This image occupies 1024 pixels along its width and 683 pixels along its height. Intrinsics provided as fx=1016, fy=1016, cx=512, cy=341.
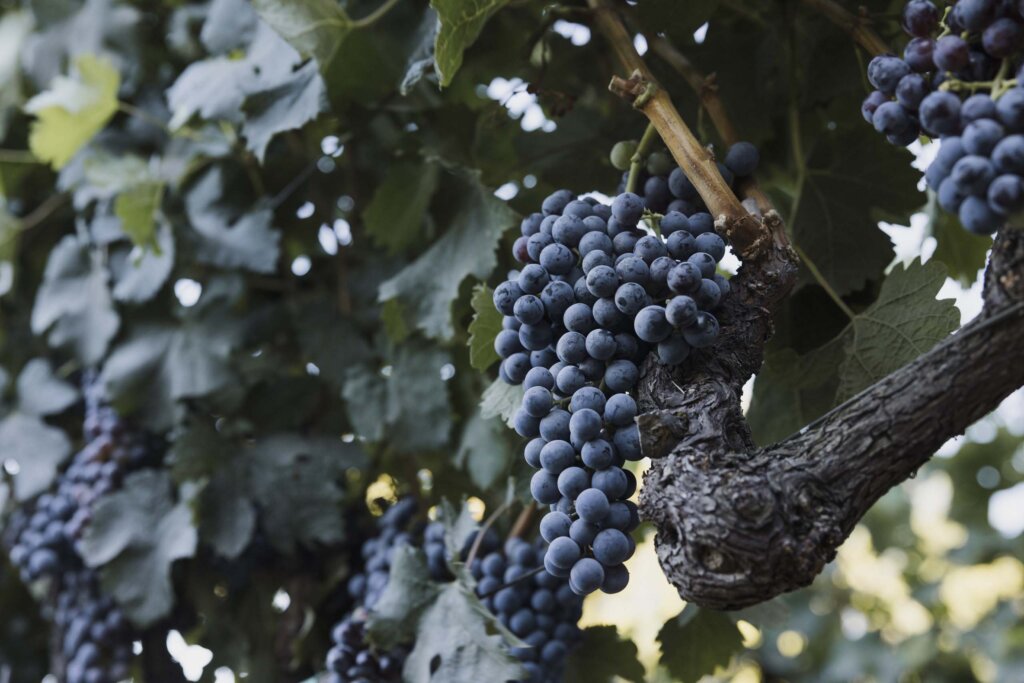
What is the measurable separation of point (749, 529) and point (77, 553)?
47.4 inches

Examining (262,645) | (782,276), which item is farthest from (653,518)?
(262,645)

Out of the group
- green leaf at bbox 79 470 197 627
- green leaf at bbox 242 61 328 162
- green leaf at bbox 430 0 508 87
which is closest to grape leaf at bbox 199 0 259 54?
green leaf at bbox 242 61 328 162

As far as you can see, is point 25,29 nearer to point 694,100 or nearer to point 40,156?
point 40,156

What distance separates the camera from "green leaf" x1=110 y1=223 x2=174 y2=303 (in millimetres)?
1480

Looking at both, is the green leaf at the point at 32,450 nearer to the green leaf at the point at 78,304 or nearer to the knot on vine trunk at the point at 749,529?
the green leaf at the point at 78,304

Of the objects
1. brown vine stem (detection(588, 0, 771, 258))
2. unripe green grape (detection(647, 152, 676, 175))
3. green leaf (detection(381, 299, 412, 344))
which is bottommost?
green leaf (detection(381, 299, 412, 344))

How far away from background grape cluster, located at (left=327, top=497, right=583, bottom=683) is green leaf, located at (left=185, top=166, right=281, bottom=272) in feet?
1.51

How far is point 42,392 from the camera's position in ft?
5.62

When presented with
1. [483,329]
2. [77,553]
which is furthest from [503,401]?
A: [77,553]

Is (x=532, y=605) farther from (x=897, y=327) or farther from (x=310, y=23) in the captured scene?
(x=310, y=23)

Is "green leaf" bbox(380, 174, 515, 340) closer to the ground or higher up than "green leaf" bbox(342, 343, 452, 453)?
higher up

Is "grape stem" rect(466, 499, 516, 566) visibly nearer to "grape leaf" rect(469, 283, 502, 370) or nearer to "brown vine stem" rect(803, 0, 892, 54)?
"grape leaf" rect(469, 283, 502, 370)

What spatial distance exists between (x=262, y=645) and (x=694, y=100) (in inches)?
37.7

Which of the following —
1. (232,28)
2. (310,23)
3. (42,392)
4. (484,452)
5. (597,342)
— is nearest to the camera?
(597,342)
